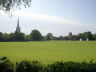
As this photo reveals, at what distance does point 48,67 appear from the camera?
11812 millimetres

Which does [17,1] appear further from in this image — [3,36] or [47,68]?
[3,36]

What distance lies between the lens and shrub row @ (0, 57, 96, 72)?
38.3ft

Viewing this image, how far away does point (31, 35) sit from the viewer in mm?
193125

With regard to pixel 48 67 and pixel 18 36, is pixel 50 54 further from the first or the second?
pixel 18 36

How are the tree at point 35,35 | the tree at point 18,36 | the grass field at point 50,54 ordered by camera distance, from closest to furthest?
1. the grass field at point 50,54
2. the tree at point 18,36
3. the tree at point 35,35

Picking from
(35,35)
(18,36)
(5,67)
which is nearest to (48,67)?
(5,67)

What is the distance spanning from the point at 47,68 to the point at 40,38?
7145 inches

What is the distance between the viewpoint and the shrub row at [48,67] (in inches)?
460

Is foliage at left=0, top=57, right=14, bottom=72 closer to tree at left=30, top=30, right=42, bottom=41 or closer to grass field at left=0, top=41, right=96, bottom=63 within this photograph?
grass field at left=0, top=41, right=96, bottom=63

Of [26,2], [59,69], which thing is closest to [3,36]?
[26,2]

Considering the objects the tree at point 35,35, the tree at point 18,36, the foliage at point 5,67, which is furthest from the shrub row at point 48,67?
the tree at point 35,35

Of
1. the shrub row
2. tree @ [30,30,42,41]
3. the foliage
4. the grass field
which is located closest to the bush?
the shrub row

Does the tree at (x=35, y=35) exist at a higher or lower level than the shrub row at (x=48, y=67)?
higher

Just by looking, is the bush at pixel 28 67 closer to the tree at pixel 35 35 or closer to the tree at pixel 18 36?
the tree at pixel 18 36
